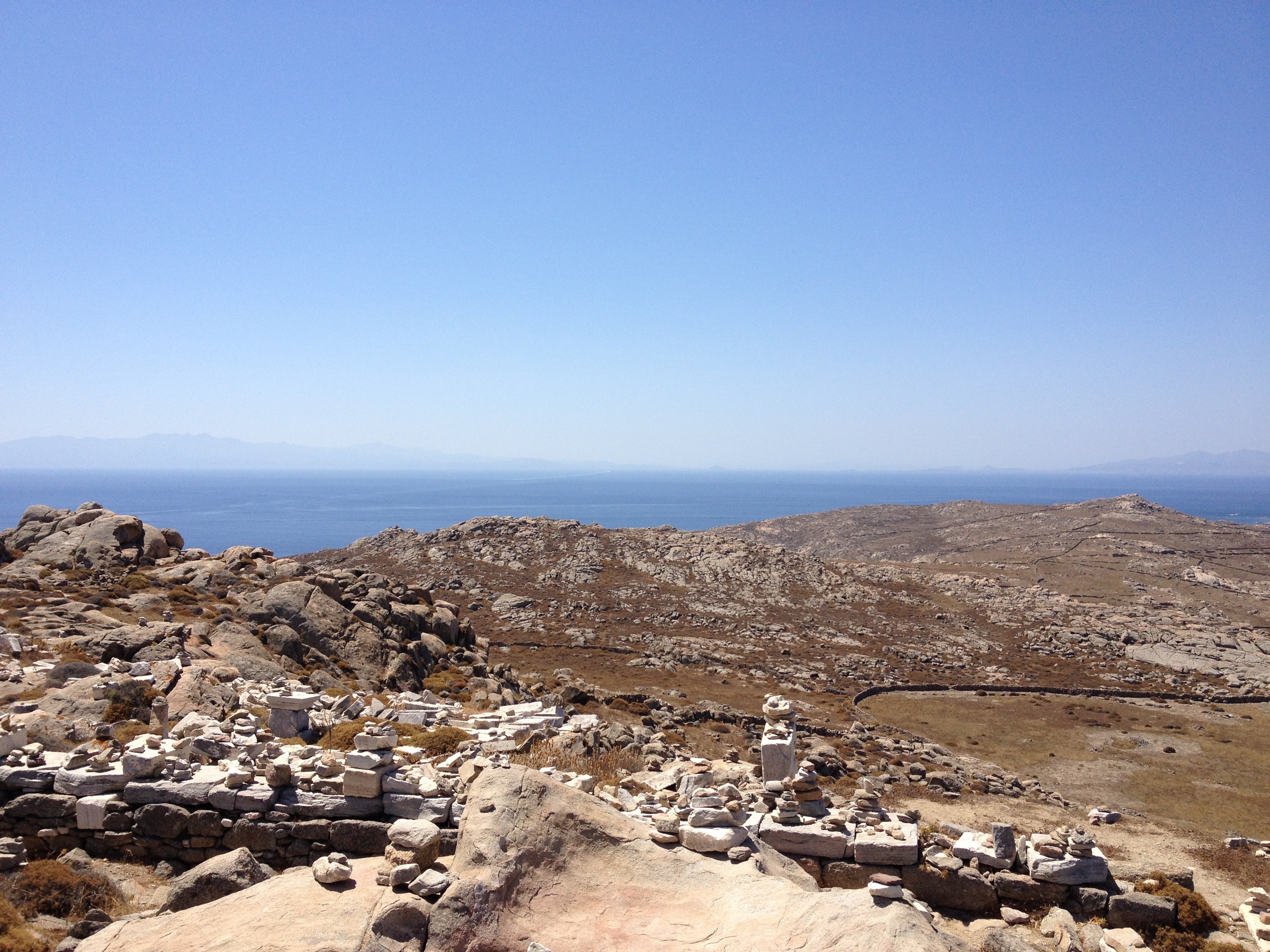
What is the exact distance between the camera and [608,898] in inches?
319

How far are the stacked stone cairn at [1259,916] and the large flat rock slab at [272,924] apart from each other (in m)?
11.1

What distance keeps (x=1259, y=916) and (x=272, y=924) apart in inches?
523

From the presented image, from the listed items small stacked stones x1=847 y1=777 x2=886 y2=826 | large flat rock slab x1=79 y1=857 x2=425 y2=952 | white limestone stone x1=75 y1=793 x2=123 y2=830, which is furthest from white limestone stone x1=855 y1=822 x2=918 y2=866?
white limestone stone x1=75 y1=793 x2=123 y2=830

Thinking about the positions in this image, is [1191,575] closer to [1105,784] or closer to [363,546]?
[1105,784]

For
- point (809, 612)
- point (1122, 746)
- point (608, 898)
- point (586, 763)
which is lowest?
point (1122, 746)

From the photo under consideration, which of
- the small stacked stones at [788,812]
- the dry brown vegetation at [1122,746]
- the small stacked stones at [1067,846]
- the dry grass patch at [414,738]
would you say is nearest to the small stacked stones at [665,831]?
the small stacked stones at [788,812]

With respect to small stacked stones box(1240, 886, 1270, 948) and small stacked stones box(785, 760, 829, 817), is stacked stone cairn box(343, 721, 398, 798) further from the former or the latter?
small stacked stones box(1240, 886, 1270, 948)

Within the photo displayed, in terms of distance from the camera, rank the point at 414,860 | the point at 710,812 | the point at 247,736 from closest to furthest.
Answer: the point at 414,860 < the point at 710,812 < the point at 247,736

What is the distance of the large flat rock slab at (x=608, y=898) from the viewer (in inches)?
285

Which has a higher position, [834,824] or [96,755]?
[96,755]

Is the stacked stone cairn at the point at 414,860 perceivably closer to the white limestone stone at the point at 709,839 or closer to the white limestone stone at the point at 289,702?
the white limestone stone at the point at 709,839

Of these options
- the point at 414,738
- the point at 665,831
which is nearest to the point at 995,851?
the point at 665,831

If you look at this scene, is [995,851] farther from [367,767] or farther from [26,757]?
[26,757]

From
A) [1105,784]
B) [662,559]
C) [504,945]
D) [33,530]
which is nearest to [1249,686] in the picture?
[1105,784]
